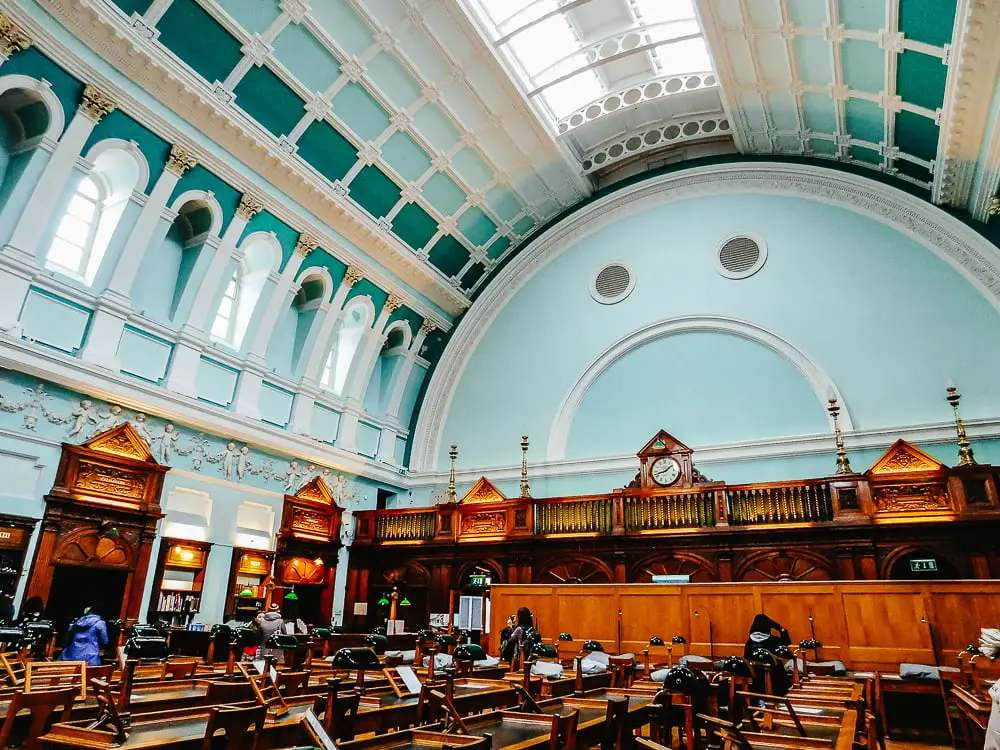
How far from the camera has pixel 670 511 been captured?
13117 millimetres

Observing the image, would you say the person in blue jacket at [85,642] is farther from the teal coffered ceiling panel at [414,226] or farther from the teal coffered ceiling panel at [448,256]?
the teal coffered ceiling panel at [448,256]

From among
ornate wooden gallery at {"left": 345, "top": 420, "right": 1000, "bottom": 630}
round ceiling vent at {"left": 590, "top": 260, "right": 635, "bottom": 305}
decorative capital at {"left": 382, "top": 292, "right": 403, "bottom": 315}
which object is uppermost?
round ceiling vent at {"left": 590, "top": 260, "right": 635, "bottom": 305}

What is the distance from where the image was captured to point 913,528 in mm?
11281

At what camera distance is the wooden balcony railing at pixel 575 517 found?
13664 mm

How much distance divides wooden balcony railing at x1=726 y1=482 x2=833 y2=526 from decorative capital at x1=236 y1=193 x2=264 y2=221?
1086cm

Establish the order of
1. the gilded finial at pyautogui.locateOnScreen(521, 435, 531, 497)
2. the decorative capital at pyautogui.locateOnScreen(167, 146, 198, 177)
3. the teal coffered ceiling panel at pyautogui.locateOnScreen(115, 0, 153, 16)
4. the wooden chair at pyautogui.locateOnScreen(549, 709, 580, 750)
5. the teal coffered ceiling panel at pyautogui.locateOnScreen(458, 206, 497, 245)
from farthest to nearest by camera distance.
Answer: the teal coffered ceiling panel at pyautogui.locateOnScreen(458, 206, 497, 245), the gilded finial at pyautogui.locateOnScreen(521, 435, 531, 497), the decorative capital at pyautogui.locateOnScreen(167, 146, 198, 177), the teal coffered ceiling panel at pyautogui.locateOnScreen(115, 0, 153, 16), the wooden chair at pyautogui.locateOnScreen(549, 709, 580, 750)

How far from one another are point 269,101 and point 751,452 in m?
12.1

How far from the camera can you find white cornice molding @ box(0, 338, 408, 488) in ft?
33.0

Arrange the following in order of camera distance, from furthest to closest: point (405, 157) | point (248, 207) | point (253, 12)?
point (405, 157), point (248, 207), point (253, 12)

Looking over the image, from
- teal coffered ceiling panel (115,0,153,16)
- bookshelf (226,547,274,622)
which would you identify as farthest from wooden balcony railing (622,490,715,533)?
teal coffered ceiling panel (115,0,153,16)

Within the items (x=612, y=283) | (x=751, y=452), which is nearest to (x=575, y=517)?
(x=751, y=452)

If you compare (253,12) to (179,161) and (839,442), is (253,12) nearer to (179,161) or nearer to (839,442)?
(179,161)

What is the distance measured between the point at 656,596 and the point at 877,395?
22.3 ft

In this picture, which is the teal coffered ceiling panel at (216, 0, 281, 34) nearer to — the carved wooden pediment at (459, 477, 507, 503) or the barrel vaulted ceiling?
the barrel vaulted ceiling
